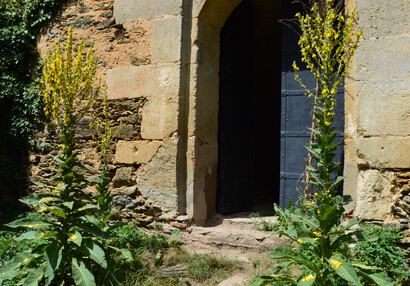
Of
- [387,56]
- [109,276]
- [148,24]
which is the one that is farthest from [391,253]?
[148,24]

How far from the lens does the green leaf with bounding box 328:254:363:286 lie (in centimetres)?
252

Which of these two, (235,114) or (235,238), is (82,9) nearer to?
A: (235,114)

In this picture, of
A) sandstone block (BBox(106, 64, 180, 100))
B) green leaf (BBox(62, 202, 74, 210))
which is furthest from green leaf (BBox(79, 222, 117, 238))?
sandstone block (BBox(106, 64, 180, 100))

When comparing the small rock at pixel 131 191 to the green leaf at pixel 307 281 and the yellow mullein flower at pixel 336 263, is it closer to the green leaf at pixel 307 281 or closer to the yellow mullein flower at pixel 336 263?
the green leaf at pixel 307 281

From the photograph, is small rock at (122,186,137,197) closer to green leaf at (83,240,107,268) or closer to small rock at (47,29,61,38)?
green leaf at (83,240,107,268)

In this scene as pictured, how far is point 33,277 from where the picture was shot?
3131 millimetres

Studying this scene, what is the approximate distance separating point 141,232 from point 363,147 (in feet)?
8.70

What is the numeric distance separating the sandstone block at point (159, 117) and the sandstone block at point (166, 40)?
525 millimetres

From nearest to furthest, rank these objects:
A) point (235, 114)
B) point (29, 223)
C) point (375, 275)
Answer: point (375, 275)
point (29, 223)
point (235, 114)

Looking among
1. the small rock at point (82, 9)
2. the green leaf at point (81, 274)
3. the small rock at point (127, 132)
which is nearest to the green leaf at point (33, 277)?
the green leaf at point (81, 274)

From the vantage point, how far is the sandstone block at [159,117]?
193 inches

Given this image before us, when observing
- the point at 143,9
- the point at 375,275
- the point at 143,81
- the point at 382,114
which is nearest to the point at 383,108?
the point at 382,114

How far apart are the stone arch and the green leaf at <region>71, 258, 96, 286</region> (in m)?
1.89

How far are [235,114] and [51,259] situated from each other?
133 inches
